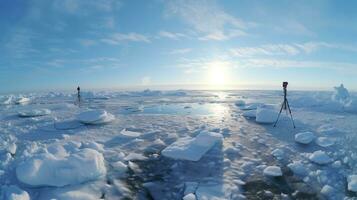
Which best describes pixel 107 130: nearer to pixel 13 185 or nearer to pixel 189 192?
pixel 13 185

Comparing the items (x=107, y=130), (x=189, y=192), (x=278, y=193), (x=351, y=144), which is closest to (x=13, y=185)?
(x=189, y=192)

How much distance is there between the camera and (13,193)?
173 inches

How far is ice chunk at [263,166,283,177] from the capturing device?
5.80 metres

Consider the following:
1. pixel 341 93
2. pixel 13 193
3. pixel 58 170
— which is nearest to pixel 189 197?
pixel 58 170

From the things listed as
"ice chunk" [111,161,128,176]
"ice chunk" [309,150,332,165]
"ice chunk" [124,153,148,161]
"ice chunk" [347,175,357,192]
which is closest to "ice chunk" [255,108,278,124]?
"ice chunk" [309,150,332,165]

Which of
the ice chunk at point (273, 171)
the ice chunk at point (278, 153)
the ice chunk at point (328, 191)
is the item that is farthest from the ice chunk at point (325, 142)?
the ice chunk at point (328, 191)

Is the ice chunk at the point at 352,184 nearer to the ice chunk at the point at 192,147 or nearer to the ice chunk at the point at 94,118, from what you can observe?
the ice chunk at the point at 192,147

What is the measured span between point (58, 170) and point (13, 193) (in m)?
0.84

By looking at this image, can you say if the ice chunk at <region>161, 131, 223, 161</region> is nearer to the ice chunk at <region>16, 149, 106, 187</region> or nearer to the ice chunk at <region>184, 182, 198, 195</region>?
the ice chunk at <region>184, 182, 198, 195</region>

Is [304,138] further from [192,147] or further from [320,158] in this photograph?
[192,147]

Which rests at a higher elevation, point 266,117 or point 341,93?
point 341,93

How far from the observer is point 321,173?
5.84 meters

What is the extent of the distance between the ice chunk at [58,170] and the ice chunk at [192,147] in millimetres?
1991

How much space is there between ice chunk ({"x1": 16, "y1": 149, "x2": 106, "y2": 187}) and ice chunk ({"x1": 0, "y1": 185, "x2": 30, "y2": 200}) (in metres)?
0.29
